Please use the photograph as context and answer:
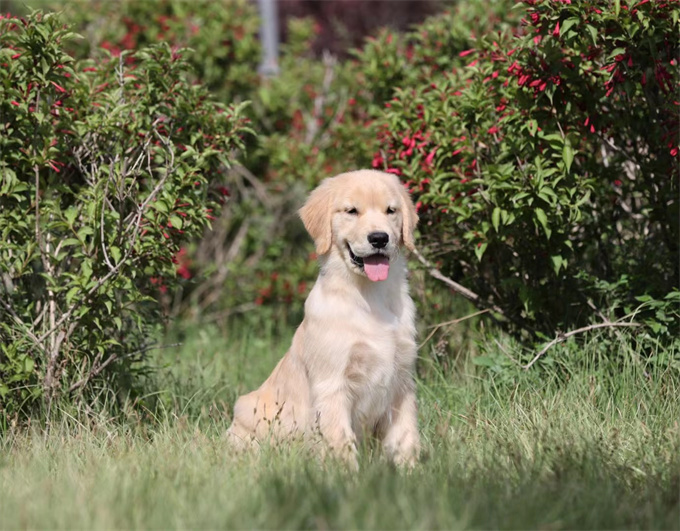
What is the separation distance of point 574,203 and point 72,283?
105 inches

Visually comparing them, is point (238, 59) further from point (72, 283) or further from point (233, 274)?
point (72, 283)

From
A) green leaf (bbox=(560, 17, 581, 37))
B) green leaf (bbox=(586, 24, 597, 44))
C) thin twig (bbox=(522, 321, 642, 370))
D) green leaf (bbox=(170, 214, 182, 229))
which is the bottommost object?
thin twig (bbox=(522, 321, 642, 370))

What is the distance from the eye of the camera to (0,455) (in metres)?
4.35

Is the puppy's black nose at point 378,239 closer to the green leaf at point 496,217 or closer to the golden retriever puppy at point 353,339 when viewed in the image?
the golden retriever puppy at point 353,339

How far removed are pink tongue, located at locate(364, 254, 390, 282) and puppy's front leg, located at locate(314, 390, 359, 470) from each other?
0.56 meters

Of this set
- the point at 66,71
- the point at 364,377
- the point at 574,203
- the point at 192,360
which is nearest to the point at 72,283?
the point at 66,71

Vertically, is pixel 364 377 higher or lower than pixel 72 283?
lower

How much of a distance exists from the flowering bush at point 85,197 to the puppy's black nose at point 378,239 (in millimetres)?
1041

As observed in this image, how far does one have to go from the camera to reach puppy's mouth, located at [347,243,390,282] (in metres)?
4.34

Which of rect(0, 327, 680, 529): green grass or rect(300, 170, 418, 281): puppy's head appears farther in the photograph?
rect(300, 170, 418, 281): puppy's head

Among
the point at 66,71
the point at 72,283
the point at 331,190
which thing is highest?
the point at 66,71

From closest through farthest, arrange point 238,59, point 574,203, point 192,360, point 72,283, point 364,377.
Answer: point 364,377 → point 72,283 → point 574,203 → point 192,360 → point 238,59

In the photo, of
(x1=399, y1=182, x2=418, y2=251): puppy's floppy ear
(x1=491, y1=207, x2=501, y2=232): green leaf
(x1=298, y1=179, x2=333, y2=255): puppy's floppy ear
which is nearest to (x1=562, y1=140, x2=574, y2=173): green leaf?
(x1=491, y1=207, x2=501, y2=232): green leaf

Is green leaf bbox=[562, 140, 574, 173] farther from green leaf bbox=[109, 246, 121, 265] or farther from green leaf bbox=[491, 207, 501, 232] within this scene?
green leaf bbox=[109, 246, 121, 265]
